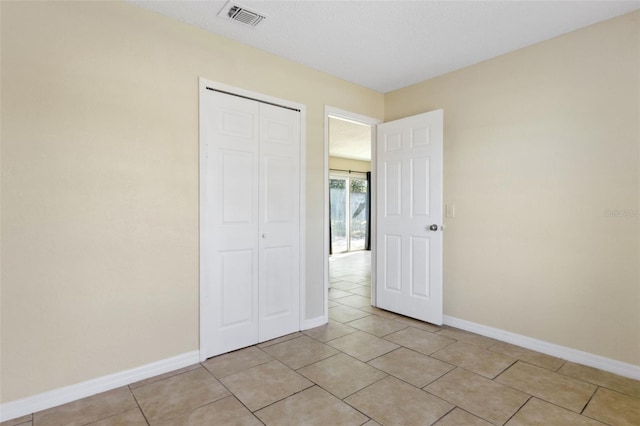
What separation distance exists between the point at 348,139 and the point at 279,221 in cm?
401

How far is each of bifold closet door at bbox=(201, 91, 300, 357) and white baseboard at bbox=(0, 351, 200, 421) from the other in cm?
24

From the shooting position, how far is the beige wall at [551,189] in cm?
236

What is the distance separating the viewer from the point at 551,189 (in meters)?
2.69

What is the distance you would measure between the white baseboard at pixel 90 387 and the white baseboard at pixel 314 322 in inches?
42.0

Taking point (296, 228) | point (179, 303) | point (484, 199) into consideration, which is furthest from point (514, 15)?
point (179, 303)

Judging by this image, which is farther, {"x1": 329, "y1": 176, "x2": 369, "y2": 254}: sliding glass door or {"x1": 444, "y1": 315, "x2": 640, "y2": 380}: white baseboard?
{"x1": 329, "y1": 176, "x2": 369, "y2": 254}: sliding glass door

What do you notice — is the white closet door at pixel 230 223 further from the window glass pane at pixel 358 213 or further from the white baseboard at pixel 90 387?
the window glass pane at pixel 358 213

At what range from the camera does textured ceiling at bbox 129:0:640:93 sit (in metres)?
2.26

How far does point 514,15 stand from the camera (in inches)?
93.3

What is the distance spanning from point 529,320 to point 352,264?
4.47 meters

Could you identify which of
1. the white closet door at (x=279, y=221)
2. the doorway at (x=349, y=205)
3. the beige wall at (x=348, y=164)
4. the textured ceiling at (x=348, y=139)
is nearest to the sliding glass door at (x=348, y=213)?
the doorway at (x=349, y=205)

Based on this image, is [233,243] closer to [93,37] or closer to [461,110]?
[93,37]

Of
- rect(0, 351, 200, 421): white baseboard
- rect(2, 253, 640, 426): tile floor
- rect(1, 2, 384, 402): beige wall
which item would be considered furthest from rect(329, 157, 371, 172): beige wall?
rect(0, 351, 200, 421): white baseboard

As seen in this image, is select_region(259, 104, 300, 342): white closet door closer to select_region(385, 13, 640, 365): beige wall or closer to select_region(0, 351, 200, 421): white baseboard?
select_region(0, 351, 200, 421): white baseboard
